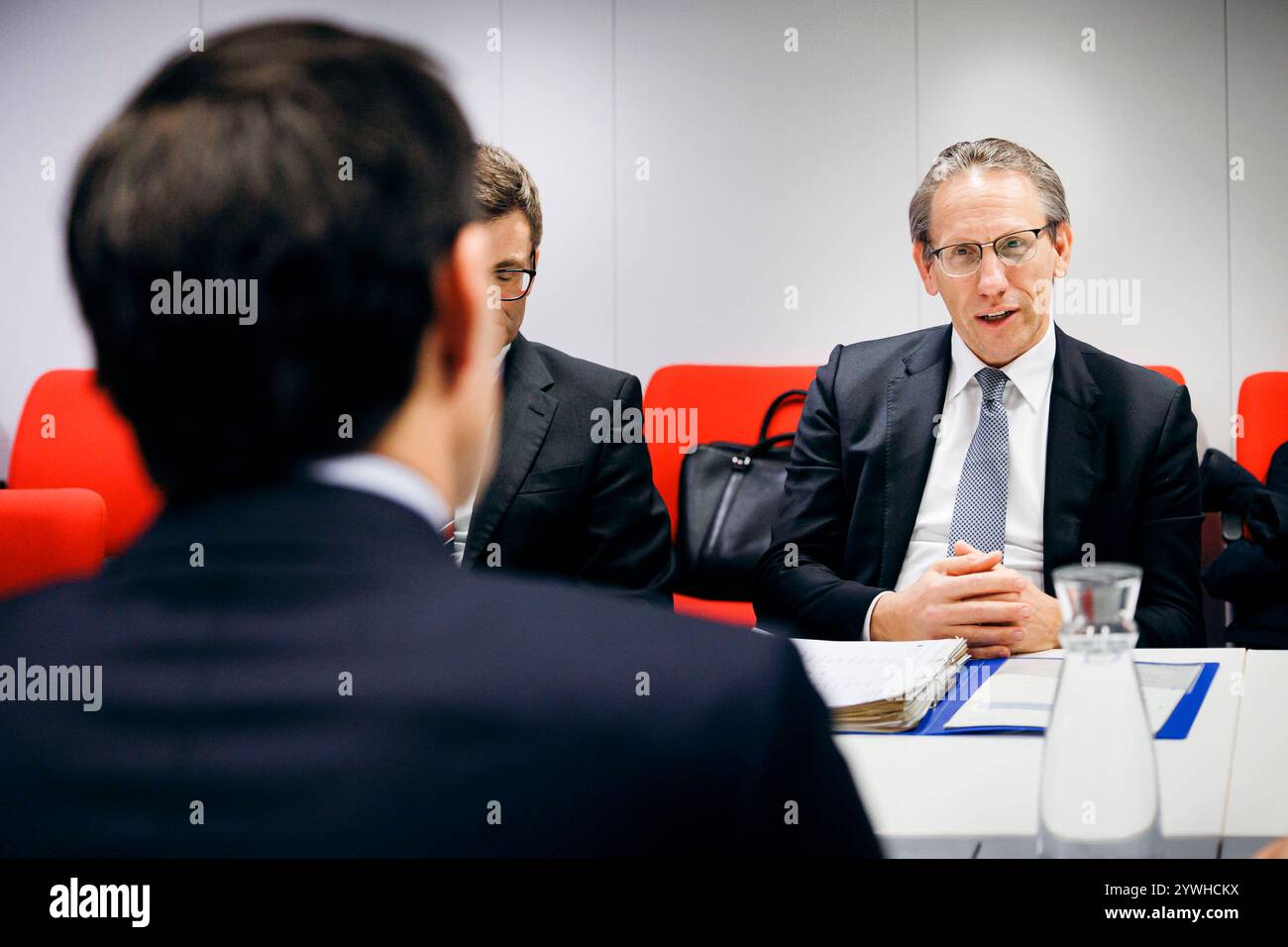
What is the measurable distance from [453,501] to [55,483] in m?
2.37

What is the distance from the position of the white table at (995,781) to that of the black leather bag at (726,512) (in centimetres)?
133

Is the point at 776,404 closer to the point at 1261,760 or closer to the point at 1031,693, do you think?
the point at 1031,693

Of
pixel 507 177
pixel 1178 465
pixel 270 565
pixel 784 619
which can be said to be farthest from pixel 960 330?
pixel 270 565

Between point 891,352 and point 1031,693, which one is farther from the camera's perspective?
point 891,352

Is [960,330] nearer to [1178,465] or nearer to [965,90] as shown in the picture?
[1178,465]

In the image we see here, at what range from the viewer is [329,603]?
0.43 metres

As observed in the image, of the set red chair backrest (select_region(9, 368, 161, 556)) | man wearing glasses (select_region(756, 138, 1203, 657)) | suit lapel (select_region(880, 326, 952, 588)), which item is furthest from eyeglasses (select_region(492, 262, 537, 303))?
red chair backrest (select_region(9, 368, 161, 556))

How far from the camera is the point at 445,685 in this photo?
0.42 m

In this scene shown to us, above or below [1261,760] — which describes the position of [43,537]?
above

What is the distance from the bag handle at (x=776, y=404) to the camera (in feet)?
7.57

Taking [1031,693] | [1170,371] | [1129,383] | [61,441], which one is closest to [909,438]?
[1129,383]

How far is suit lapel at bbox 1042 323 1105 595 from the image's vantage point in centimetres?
135

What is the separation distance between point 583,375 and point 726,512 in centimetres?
64

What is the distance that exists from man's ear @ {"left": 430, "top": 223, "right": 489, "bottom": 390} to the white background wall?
6.86 feet
